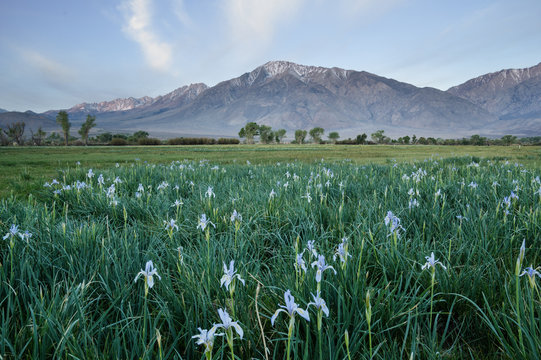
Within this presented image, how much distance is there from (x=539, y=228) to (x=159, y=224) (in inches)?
152

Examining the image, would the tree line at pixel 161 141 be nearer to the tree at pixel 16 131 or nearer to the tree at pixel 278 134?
the tree at pixel 16 131

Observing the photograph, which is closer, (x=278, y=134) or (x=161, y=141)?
(x=161, y=141)

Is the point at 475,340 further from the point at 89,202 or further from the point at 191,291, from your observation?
the point at 89,202

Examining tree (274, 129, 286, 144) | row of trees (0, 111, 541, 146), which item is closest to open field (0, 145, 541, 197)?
row of trees (0, 111, 541, 146)

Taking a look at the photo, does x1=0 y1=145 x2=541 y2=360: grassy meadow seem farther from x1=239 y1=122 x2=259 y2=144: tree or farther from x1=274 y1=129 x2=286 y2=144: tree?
x1=274 y1=129 x2=286 y2=144: tree

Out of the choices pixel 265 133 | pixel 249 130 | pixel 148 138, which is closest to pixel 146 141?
pixel 148 138

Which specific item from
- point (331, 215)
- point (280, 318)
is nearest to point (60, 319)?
point (280, 318)

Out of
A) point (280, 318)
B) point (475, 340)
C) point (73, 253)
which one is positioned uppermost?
point (73, 253)

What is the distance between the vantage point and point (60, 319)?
1.37m

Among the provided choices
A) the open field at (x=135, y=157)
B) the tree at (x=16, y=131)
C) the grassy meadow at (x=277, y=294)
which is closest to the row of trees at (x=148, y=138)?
the tree at (x=16, y=131)

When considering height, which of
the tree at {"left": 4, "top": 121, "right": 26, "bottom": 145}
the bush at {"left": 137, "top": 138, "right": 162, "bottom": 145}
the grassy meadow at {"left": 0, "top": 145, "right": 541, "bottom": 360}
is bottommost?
the grassy meadow at {"left": 0, "top": 145, "right": 541, "bottom": 360}

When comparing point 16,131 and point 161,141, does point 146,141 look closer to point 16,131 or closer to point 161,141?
point 161,141

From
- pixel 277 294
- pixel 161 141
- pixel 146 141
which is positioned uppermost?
pixel 161 141

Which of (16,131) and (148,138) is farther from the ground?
(16,131)
